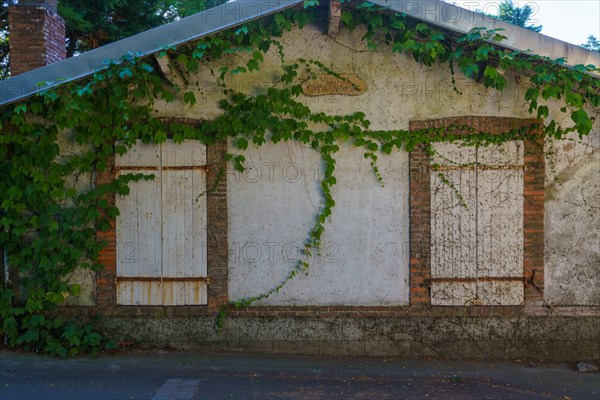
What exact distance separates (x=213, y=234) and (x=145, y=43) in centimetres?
256

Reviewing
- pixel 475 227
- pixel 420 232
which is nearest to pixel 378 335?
pixel 420 232

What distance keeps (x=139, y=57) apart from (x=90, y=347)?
3.81 meters

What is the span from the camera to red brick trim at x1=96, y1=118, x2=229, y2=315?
7453 mm

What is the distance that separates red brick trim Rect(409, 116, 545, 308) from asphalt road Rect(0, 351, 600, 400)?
3.35ft

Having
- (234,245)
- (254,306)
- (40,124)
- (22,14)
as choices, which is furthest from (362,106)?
(22,14)

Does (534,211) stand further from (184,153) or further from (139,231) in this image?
(139,231)

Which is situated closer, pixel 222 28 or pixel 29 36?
pixel 222 28

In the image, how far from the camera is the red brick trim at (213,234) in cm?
745

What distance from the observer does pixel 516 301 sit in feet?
24.5

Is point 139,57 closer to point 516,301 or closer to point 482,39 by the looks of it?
point 482,39

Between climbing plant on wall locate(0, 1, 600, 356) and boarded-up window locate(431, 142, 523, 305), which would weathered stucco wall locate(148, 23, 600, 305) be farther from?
boarded-up window locate(431, 142, 523, 305)

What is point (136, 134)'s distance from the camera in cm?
733

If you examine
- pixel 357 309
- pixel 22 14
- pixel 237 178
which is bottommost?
pixel 357 309

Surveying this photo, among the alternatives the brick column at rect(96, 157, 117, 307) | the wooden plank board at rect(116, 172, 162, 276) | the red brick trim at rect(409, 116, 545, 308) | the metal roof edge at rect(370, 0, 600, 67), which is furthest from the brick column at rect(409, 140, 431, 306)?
the brick column at rect(96, 157, 117, 307)
